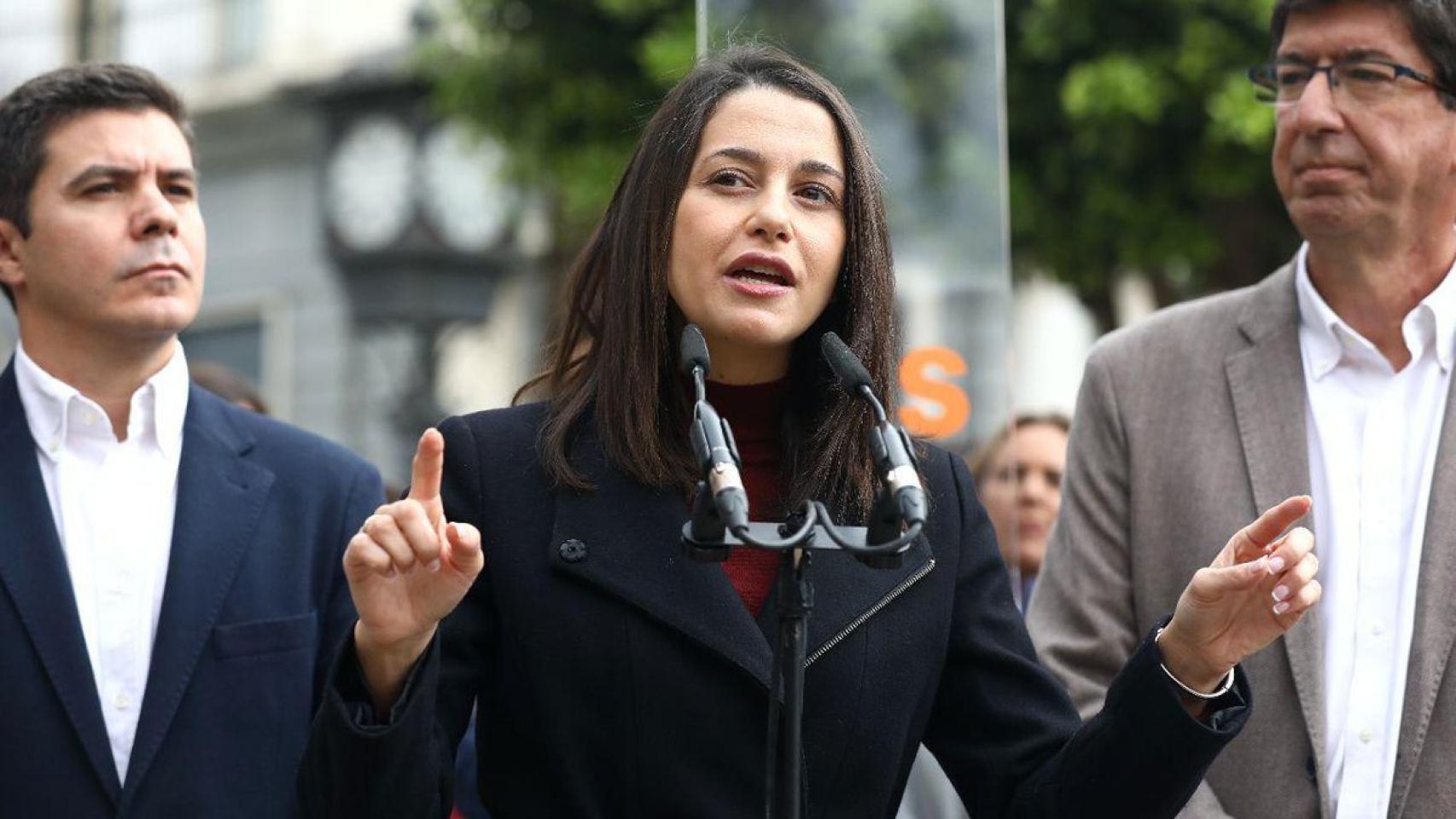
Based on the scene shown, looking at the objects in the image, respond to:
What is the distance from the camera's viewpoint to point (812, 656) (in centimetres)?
363

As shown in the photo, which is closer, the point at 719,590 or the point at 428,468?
the point at 428,468

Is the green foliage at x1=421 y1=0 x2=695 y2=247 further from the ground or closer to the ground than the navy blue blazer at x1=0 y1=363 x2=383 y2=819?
further from the ground

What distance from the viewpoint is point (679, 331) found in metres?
3.87

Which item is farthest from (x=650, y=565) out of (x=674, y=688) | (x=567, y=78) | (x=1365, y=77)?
(x=567, y=78)

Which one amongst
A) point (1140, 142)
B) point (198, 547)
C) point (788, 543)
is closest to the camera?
point (788, 543)

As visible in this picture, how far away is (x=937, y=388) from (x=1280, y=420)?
1485mm

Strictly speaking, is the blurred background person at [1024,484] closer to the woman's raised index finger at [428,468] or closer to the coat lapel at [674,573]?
the coat lapel at [674,573]

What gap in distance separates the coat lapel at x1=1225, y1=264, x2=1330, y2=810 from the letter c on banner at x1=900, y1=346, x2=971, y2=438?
123cm

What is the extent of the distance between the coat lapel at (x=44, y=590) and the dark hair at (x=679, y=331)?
120cm

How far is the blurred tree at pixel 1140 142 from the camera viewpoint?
1285cm

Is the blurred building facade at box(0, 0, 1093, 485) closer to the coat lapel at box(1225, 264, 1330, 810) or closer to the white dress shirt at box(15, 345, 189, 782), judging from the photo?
the white dress shirt at box(15, 345, 189, 782)

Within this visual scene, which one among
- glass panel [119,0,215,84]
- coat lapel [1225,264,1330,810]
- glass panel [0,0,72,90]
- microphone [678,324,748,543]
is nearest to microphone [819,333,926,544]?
microphone [678,324,748,543]

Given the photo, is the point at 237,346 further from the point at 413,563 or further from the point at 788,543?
the point at 788,543

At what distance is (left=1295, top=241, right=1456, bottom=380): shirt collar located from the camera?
465cm
